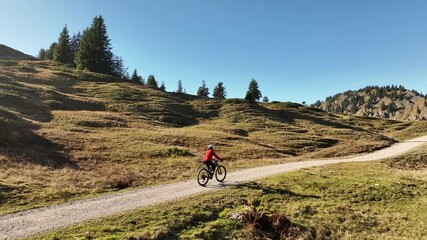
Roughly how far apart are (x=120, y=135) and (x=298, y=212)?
3189cm

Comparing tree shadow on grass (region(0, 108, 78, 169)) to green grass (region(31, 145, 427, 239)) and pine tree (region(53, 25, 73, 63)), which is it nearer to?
green grass (region(31, 145, 427, 239))

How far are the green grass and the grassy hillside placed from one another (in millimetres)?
6415

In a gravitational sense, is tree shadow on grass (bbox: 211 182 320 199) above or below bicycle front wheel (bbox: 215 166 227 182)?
below

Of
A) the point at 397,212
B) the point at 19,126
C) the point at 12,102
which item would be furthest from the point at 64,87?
the point at 397,212

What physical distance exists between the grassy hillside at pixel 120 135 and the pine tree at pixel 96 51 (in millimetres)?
12342

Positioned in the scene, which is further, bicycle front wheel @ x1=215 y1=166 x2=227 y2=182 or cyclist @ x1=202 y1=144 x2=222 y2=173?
bicycle front wheel @ x1=215 y1=166 x2=227 y2=182

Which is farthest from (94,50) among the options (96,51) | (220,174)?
(220,174)

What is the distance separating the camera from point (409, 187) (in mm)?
24734

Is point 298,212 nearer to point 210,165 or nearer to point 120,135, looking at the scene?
point 210,165

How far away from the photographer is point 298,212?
18016 mm

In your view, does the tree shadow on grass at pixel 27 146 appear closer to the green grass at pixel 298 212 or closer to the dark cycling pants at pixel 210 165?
the dark cycling pants at pixel 210 165

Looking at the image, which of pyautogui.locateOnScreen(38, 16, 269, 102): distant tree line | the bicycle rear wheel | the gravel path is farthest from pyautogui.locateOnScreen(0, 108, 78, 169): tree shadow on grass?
pyautogui.locateOnScreen(38, 16, 269, 102): distant tree line

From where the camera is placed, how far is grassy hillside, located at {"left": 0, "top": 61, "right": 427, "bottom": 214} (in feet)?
78.3

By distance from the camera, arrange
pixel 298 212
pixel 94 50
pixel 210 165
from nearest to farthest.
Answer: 1. pixel 298 212
2. pixel 210 165
3. pixel 94 50
